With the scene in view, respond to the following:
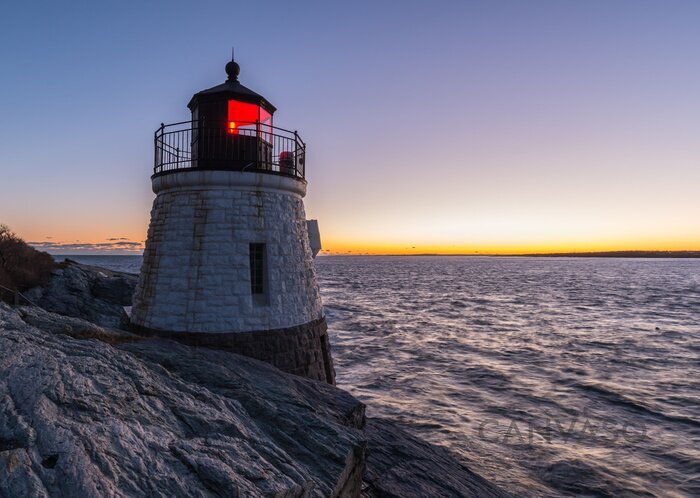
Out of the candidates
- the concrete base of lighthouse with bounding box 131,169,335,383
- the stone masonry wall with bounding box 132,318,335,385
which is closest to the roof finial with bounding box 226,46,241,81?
the concrete base of lighthouse with bounding box 131,169,335,383

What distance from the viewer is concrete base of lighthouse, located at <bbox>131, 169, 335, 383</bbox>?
991cm

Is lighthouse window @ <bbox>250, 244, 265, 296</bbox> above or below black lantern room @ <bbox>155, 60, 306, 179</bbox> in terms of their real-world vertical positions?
below

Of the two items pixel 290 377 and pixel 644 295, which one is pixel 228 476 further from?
pixel 644 295

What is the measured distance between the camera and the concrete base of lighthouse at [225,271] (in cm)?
991

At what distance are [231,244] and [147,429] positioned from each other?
6368 mm

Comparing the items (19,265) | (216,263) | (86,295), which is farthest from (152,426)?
(19,265)

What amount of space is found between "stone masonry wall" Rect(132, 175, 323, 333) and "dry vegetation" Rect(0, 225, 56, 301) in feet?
50.0

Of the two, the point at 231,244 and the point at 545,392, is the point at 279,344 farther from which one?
the point at 545,392

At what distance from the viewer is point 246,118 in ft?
35.5

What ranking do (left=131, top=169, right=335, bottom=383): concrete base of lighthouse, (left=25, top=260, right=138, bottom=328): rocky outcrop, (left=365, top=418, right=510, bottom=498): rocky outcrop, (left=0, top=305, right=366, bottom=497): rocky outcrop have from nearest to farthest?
1. (left=0, top=305, right=366, bottom=497): rocky outcrop
2. (left=365, top=418, right=510, bottom=498): rocky outcrop
3. (left=131, top=169, right=335, bottom=383): concrete base of lighthouse
4. (left=25, top=260, right=138, bottom=328): rocky outcrop

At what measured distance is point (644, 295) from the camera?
59406mm

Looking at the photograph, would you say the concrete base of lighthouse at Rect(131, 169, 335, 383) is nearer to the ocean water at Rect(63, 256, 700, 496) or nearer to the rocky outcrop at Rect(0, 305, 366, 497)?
the rocky outcrop at Rect(0, 305, 366, 497)

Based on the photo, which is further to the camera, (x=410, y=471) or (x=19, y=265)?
(x=19, y=265)

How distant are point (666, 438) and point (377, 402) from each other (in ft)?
34.5
